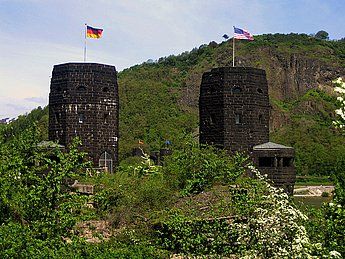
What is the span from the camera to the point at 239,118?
3066 cm

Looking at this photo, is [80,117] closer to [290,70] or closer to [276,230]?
[276,230]

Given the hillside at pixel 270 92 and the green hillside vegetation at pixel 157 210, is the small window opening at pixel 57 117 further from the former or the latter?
the hillside at pixel 270 92

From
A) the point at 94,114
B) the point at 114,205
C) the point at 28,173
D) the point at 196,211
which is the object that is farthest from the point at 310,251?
the point at 94,114

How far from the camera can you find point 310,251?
35.5 feet

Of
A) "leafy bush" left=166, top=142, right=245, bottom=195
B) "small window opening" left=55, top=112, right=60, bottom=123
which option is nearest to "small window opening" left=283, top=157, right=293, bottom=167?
"leafy bush" left=166, top=142, right=245, bottom=195

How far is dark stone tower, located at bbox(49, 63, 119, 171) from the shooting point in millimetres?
31656

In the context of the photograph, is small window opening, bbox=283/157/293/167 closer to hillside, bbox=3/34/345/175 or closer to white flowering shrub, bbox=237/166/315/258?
white flowering shrub, bbox=237/166/315/258

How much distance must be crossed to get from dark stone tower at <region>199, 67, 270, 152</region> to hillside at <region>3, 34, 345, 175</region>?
49605 mm

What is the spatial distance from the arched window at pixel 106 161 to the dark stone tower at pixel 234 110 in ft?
15.9

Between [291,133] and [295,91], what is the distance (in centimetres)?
3495

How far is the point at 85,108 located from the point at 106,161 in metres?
2.85

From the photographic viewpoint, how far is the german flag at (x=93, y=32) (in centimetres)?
3431

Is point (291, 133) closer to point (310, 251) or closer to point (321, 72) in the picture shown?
point (321, 72)

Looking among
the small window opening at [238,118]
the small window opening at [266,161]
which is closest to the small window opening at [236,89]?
the small window opening at [238,118]
